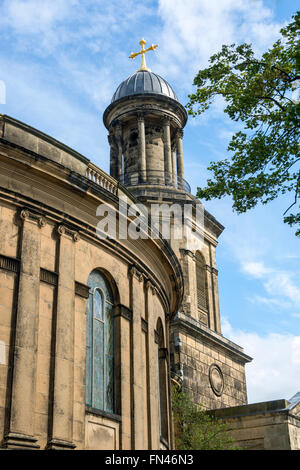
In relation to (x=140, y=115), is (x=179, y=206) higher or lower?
lower

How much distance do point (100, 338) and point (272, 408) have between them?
1375cm

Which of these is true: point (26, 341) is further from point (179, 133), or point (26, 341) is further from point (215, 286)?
point (179, 133)

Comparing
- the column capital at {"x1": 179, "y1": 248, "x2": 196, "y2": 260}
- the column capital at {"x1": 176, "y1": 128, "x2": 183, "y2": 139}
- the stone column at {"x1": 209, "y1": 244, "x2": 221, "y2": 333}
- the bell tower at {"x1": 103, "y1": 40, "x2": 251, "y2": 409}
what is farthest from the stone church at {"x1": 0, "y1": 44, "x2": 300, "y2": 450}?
the column capital at {"x1": 176, "y1": 128, "x2": 183, "y2": 139}

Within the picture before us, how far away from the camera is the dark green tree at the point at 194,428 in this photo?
1050 inches

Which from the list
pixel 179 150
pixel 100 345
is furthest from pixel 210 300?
pixel 100 345

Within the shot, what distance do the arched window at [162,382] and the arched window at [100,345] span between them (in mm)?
4250

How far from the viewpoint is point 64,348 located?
14539mm

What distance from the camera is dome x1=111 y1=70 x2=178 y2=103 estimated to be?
40094 mm

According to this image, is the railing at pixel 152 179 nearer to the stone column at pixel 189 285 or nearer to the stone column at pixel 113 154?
Answer: the stone column at pixel 113 154

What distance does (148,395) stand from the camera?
1789 cm

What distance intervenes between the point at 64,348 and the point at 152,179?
80.3 ft
